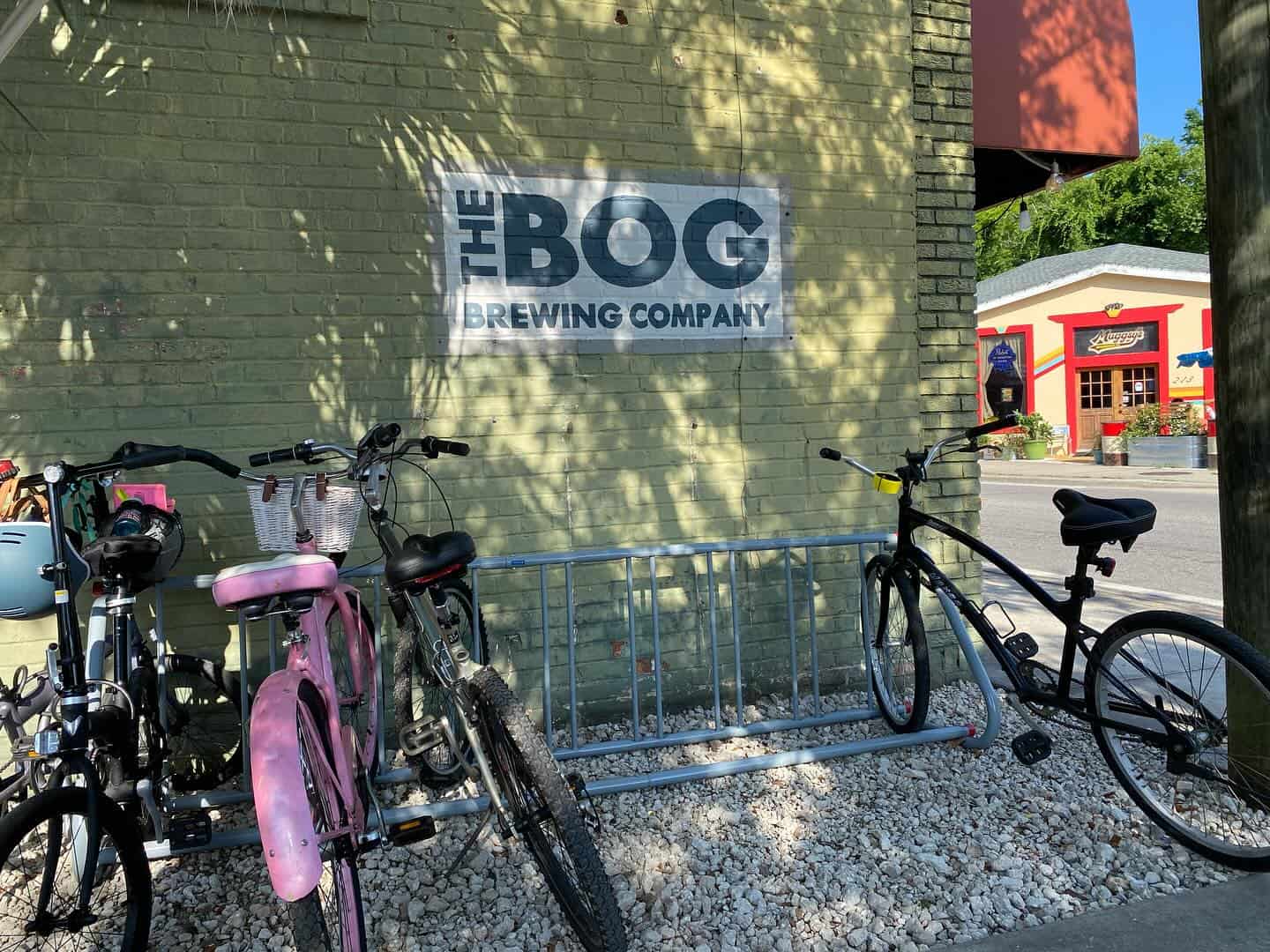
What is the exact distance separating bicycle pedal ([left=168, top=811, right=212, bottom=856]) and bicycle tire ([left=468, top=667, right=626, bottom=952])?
99 centimetres

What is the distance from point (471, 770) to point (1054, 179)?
6.04m

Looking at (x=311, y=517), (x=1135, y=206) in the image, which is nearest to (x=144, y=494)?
(x=311, y=517)

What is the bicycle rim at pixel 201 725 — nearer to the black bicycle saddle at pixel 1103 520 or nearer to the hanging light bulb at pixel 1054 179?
the black bicycle saddle at pixel 1103 520

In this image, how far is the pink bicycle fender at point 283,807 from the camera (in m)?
2.16

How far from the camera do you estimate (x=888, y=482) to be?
405cm

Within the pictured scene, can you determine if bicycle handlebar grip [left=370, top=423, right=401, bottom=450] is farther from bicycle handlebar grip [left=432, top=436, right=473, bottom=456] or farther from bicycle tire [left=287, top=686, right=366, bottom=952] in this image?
bicycle tire [left=287, top=686, right=366, bottom=952]

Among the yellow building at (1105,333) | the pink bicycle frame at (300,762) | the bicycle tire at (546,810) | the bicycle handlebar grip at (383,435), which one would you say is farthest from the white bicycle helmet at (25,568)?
the yellow building at (1105,333)

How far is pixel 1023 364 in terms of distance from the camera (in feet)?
94.2

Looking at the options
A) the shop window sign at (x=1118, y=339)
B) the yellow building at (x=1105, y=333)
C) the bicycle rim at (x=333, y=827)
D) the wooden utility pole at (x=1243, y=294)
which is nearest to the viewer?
the bicycle rim at (x=333, y=827)

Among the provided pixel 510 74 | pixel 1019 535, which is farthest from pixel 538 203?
pixel 1019 535

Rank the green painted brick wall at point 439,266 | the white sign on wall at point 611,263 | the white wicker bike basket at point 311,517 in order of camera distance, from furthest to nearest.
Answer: the white sign on wall at point 611,263
the green painted brick wall at point 439,266
the white wicker bike basket at point 311,517

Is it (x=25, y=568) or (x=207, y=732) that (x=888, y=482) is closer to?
(x=207, y=732)

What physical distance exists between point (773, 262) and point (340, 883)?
12.0ft

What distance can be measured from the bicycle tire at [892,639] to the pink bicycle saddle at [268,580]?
8.51 feet
